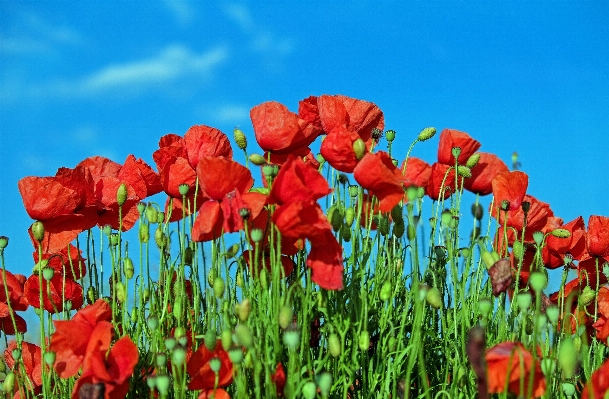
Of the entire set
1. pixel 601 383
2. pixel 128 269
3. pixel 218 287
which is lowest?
pixel 601 383

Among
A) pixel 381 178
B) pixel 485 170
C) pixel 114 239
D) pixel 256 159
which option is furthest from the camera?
pixel 485 170

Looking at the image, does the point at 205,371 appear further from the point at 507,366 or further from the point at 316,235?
the point at 507,366

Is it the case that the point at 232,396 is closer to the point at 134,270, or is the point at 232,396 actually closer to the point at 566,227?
the point at 134,270

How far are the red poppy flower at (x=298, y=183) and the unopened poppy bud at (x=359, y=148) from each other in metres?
0.19

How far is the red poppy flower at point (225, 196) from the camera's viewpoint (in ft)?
5.83

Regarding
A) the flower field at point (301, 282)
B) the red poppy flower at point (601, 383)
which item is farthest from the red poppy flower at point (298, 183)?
the red poppy flower at point (601, 383)

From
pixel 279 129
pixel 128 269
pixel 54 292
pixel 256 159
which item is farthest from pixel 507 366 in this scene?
pixel 54 292

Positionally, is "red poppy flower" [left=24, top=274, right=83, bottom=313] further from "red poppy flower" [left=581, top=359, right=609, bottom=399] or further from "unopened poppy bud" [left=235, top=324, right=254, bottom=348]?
"red poppy flower" [left=581, top=359, right=609, bottom=399]

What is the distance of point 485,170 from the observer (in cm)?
254

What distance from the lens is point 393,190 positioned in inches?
73.2

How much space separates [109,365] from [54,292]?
0.74 meters

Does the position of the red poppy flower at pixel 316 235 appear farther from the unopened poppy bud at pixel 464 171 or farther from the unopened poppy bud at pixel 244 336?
the unopened poppy bud at pixel 464 171

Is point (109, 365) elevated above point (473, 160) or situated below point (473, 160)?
below

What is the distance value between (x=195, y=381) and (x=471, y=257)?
905 millimetres
